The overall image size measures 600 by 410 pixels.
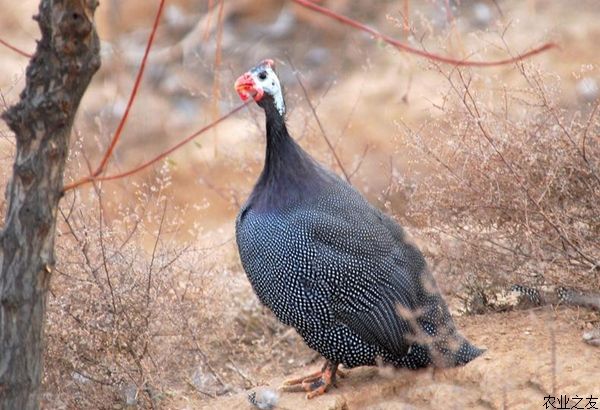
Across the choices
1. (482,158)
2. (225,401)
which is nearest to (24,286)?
(225,401)

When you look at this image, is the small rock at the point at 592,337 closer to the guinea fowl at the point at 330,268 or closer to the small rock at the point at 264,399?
the guinea fowl at the point at 330,268

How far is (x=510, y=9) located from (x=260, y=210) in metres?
5.69

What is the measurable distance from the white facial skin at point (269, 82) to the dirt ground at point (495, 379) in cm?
115

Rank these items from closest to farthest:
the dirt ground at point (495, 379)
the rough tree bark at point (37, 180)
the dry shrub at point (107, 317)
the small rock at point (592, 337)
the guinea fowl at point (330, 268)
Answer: the rough tree bark at point (37, 180) < the dirt ground at point (495, 379) < the guinea fowl at point (330, 268) < the small rock at point (592, 337) < the dry shrub at point (107, 317)

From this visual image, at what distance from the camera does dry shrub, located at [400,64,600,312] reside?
14.4ft

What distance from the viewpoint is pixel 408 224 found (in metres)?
5.14

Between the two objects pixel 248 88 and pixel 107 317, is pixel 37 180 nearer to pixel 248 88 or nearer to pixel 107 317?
pixel 248 88

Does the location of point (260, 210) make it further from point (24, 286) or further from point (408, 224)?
point (24, 286)

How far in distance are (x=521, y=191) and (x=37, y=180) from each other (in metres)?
2.15

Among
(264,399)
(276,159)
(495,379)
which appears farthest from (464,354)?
(276,159)

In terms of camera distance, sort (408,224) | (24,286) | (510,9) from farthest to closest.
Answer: (510,9) < (408,224) < (24,286)

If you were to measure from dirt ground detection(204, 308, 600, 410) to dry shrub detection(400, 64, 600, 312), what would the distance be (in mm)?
215

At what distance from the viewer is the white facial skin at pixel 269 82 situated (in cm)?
427

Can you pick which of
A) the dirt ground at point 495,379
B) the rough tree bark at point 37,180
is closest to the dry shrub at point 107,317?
the dirt ground at point 495,379
